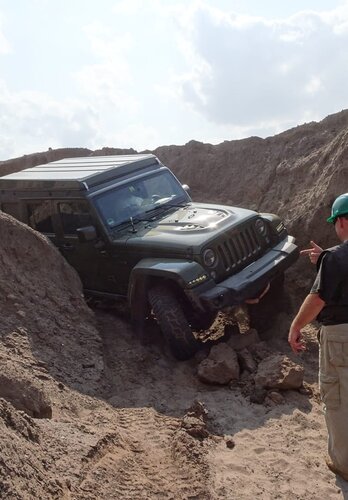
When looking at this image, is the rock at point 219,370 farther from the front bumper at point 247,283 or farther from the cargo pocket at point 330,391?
the cargo pocket at point 330,391

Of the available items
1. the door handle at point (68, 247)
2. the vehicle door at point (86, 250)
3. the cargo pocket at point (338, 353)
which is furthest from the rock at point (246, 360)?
the door handle at point (68, 247)

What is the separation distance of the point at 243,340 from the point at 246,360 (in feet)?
1.30

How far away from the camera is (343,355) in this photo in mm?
4168

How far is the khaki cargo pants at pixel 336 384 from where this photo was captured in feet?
13.7

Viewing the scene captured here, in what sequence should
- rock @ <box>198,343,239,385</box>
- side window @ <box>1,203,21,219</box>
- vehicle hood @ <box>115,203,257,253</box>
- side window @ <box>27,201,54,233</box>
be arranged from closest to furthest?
rock @ <box>198,343,239,385</box> → vehicle hood @ <box>115,203,257,253</box> → side window @ <box>27,201,54,233</box> → side window @ <box>1,203,21,219</box>

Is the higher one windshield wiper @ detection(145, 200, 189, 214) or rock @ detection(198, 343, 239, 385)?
windshield wiper @ detection(145, 200, 189, 214)

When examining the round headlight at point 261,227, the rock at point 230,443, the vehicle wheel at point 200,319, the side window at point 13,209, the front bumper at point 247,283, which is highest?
the side window at point 13,209

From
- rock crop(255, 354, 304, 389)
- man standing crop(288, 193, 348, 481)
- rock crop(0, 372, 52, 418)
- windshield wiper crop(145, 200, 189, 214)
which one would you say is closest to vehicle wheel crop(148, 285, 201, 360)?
rock crop(255, 354, 304, 389)

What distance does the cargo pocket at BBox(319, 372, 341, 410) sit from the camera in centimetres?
424

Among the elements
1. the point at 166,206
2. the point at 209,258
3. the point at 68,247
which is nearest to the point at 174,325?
the point at 209,258

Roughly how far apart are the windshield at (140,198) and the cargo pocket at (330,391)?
3473mm

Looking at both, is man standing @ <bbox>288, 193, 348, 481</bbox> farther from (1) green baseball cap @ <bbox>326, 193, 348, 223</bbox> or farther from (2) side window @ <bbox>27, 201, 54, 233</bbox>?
(2) side window @ <bbox>27, 201, 54, 233</bbox>

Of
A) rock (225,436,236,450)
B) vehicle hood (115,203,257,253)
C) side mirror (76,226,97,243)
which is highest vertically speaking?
side mirror (76,226,97,243)

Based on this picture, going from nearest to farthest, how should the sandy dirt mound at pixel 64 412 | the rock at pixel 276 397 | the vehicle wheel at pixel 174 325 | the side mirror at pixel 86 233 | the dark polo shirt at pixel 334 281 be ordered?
the sandy dirt mound at pixel 64 412 → the dark polo shirt at pixel 334 281 → the rock at pixel 276 397 → the vehicle wheel at pixel 174 325 → the side mirror at pixel 86 233
